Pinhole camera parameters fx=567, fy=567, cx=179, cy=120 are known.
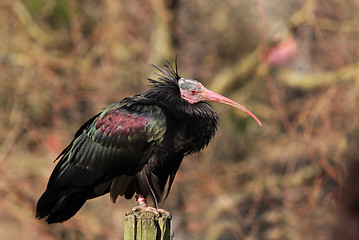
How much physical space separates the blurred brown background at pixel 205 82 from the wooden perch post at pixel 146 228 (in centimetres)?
482

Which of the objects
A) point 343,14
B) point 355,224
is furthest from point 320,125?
point 355,224

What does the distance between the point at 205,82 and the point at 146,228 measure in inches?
274

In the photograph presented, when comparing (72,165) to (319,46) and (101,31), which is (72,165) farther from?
(319,46)

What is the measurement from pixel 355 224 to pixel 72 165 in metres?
3.49

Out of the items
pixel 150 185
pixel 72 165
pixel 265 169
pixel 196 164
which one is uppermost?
pixel 196 164

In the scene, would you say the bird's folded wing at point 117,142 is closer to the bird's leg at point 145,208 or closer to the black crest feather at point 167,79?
the bird's leg at point 145,208

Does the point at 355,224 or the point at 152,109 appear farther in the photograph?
the point at 152,109

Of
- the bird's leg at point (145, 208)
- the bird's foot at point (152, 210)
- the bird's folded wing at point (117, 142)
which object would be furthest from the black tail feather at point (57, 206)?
the bird's foot at point (152, 210)

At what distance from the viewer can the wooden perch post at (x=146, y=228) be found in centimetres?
357

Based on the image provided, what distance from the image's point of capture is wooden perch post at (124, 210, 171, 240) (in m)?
3.57

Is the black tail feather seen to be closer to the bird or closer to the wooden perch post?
the bird

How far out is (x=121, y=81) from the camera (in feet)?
31.3

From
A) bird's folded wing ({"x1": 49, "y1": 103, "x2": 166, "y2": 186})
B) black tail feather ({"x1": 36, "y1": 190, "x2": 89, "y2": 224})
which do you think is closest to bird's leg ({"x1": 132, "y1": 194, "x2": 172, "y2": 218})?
bird's folded wing ({"x1": 49, "y1": 103, "x2": 166, "y2": 186})

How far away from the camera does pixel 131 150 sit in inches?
181
